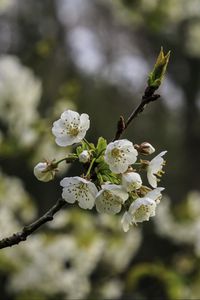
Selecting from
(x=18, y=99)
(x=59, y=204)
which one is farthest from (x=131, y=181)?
(x=18, y=99)

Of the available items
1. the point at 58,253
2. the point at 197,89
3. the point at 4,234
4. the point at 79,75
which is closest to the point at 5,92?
the point at 4,234

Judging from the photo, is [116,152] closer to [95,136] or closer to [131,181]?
[131,181]

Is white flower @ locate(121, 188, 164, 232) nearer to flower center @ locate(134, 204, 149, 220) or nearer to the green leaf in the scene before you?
flower center @ locate(134, 204, 149, 220)

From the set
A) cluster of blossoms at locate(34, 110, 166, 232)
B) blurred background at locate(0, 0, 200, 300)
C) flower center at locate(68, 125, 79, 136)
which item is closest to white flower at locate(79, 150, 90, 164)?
cluster of blossoms at locate(34, 110, 166, 232)

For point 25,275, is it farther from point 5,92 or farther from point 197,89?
point 197,89

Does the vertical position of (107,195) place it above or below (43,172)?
→ below

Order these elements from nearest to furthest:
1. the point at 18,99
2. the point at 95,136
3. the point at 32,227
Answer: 1. the point at 32,227
2. the point at 18,99
3. the point at 95,136
